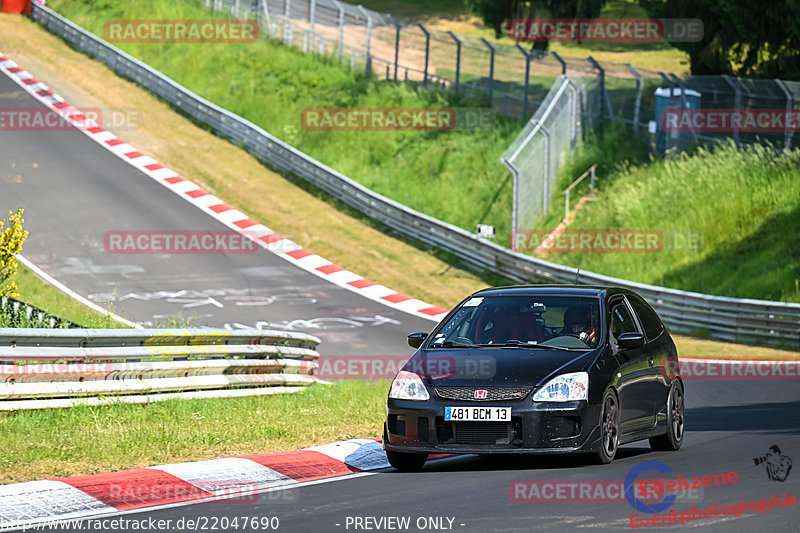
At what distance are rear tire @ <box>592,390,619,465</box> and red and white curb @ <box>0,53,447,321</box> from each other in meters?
15.1

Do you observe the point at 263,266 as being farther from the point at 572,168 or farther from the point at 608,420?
the point at 608,420

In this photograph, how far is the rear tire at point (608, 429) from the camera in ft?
30.9

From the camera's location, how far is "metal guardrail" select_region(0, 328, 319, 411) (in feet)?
34.9

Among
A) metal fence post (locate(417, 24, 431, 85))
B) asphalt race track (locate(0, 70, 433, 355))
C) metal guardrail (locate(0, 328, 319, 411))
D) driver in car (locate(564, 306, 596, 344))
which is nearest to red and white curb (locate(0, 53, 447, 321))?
asphalt race track (locate(0, 70, 433, 355))

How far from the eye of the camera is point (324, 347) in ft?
72.1

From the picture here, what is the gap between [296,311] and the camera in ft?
80.6

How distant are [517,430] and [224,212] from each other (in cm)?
2293

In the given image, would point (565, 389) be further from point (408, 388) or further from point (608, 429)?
point (408, 388)


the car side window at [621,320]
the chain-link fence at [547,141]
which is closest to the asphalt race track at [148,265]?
the chain-link fence at [547,141]

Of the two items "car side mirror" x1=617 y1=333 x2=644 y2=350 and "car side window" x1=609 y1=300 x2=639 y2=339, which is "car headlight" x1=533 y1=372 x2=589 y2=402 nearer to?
"car side mirror" x1=617 y1=333 x2=644 y2=350

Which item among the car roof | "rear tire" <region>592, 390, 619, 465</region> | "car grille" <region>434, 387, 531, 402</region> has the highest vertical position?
the car roof

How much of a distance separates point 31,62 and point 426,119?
46.2 ft

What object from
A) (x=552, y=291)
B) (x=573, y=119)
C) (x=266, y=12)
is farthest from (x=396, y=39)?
(x=552, y=291)

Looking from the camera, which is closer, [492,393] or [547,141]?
[492,393]
